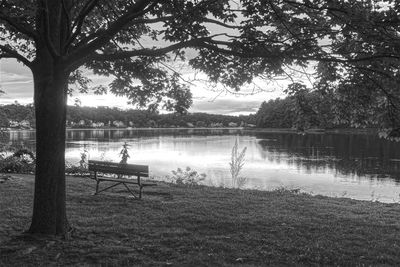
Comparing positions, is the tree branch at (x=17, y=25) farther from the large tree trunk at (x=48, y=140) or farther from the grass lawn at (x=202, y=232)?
the grass lawn at (x=202, y=232)

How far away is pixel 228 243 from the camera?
743 centimetres

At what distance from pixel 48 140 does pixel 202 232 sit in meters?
3.26

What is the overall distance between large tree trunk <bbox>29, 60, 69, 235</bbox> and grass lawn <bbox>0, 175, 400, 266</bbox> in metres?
0.41

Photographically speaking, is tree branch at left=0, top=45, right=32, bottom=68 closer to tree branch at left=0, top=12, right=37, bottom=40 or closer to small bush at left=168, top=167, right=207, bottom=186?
tree branch at left=0, top=12, right=37, bottom=40

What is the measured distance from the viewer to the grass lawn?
655 cm

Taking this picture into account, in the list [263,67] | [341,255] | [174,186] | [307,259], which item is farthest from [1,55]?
[174,186]

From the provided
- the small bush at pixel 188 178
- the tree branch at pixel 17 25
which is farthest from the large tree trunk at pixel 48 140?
the small bush at pixel 188 178

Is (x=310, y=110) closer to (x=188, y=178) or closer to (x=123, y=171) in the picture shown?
(x=123, y=171)

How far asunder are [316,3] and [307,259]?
4.13 metres

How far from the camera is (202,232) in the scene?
818 centimetres

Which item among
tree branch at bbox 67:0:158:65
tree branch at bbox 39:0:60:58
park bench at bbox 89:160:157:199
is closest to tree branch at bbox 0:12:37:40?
tree branch at bbox 39:0:60:58

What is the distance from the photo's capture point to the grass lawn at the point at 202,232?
6.55m

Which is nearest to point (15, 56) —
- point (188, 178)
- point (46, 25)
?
point (46, 25)

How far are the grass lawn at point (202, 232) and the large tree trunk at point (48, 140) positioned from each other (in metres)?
0.41
